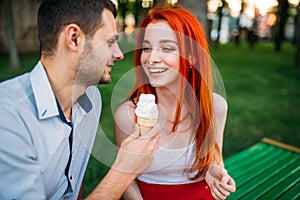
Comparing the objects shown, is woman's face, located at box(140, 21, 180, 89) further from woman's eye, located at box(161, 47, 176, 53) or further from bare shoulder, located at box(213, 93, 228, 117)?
bare shoulder, located at box(213, 93, 228, 117)

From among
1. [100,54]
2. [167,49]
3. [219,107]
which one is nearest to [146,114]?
[100,54]

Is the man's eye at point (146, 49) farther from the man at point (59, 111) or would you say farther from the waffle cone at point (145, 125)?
the waffle cone at point (145, 125)

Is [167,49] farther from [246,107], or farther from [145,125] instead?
[246,107]

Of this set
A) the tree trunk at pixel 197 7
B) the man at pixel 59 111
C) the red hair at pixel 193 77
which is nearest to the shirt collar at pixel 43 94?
the man at pixel 59 111

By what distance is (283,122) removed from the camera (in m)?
6.47

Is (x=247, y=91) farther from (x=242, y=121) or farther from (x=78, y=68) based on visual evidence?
(x=78, y=68)

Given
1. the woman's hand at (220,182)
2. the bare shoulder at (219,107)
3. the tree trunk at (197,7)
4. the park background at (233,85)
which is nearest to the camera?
the woman's hand at (220,182)

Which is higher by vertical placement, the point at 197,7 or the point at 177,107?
the point at 197,7

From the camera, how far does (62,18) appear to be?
1.82 meters

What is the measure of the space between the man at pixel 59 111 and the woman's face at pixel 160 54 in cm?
28

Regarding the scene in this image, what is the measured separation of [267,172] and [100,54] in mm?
2198

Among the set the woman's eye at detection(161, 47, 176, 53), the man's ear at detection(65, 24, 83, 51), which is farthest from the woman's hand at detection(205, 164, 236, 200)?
the man's ear at detection(65, 24, 83, 51)

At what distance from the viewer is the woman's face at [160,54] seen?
7.28 ft

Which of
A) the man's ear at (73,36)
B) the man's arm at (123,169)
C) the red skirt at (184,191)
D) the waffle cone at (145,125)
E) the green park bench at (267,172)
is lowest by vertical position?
the green park bench at (267,172)
